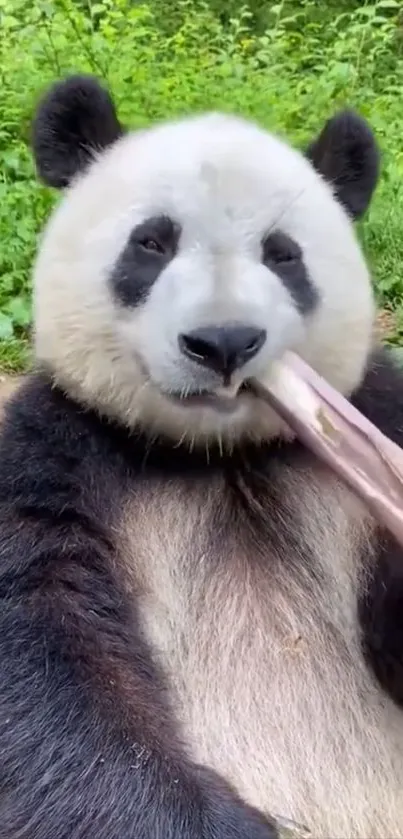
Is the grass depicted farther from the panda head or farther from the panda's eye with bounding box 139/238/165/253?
the panda's eye with bounding box 139/238/165/253

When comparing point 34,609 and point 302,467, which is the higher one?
point 302,467

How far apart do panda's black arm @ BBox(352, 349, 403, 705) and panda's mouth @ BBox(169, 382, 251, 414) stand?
0.56m

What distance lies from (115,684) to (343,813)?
29.7 inches

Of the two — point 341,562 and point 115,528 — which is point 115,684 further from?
point 341,562

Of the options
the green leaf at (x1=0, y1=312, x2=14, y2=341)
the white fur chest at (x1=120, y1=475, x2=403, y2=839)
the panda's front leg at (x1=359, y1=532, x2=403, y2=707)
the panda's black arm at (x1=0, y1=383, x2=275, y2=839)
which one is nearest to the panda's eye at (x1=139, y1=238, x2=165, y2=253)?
the panda's black arm at (x1=0, y1=383, x2=275, y2=839)

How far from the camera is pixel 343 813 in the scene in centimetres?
348

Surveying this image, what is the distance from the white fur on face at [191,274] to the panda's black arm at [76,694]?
284 millimetres

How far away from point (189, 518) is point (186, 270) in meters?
0.79

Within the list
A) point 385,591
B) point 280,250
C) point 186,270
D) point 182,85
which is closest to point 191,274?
point 186,270

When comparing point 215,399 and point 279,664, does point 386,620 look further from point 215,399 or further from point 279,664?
point 215,399

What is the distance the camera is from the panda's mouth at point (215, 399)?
323 centimetres

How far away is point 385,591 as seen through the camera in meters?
3.61

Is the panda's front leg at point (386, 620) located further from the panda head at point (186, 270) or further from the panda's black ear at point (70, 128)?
the panda's black ear at point (70, 128)

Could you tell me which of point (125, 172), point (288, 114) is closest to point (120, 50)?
point (288, 114)
